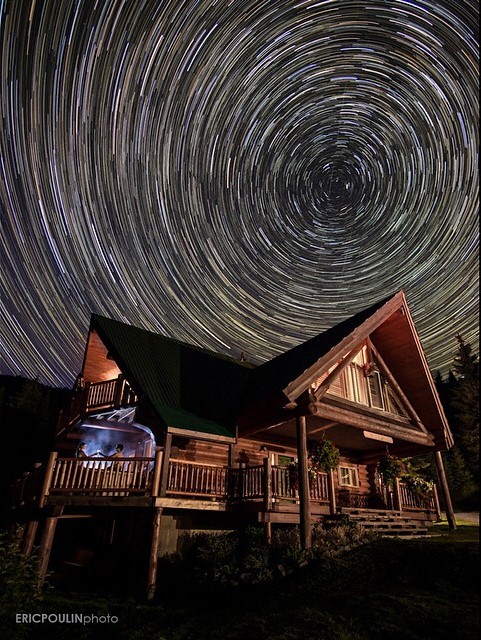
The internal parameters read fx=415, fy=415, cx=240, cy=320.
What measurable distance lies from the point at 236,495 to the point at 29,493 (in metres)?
7.68

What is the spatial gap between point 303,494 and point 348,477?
926cm

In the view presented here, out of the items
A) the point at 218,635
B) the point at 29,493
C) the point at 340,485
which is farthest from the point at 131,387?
the point at 340,485

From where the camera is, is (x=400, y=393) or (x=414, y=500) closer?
(x=414, y=500)

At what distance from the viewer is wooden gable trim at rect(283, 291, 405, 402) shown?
1358cm

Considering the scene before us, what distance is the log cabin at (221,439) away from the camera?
13391 millimetres

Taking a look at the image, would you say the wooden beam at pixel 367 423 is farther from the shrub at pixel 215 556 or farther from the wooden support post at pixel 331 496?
the shrub at pixel 215 556

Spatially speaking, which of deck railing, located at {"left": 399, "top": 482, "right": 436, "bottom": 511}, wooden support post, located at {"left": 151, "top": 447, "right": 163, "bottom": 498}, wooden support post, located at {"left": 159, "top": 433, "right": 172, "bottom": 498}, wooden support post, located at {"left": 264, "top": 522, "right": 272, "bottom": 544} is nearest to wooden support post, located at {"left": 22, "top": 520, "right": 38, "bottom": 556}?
wooden support post, located at {"left": 151, "top": 447, "right": 163, "bottom": 498}

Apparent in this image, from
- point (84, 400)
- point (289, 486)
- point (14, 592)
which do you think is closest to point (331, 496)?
point (289, 486)

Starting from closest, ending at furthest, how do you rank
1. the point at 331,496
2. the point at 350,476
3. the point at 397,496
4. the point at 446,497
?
1. the point at 331,496
2. the point at 397,496
3. the point at 446,497
4. the point at 350,476

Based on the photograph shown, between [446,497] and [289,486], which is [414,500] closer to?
[446,497]

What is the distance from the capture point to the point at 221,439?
49.1 feet

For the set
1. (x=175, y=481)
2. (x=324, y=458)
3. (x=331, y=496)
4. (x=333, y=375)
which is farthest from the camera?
(x=333, y=375)

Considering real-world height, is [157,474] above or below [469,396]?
below

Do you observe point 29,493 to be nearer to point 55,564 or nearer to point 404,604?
point 55,564
